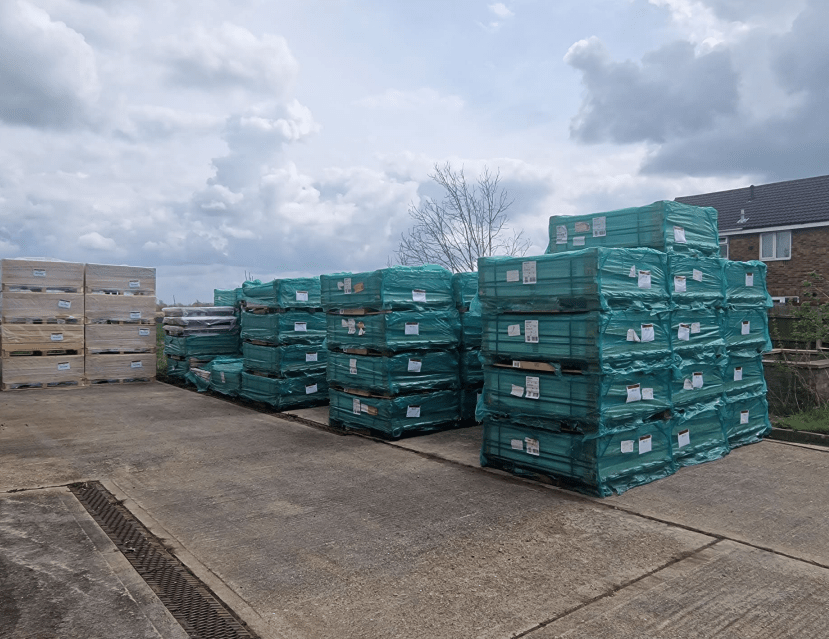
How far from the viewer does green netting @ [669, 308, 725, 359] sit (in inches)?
259

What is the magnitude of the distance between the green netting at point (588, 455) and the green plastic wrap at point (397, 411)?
1.79m

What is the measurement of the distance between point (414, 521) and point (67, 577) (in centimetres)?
245

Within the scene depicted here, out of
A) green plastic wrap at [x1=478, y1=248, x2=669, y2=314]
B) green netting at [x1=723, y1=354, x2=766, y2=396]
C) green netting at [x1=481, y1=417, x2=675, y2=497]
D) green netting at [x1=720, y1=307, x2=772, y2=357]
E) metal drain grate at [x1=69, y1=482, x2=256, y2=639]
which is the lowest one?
metal drain grate at [x1=69, y1=482, x2=256, y2=639]

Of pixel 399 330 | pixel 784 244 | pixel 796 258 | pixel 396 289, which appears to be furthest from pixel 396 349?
pixel 784 244

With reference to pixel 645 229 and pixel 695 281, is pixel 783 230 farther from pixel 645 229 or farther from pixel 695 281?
pixel 645 229

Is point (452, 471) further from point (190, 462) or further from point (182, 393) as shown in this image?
point (182, 393)

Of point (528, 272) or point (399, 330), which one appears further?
point (399, 330)

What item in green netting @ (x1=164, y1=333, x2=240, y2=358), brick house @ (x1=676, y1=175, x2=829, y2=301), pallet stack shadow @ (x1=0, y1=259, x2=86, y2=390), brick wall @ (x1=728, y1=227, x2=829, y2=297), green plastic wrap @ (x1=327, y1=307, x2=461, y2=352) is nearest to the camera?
green plastic wrap @ (x1=327, y1=307, x2=461, y2=352)

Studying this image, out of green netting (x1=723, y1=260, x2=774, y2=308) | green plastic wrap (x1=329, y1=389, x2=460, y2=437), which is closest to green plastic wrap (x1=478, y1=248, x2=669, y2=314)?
green netting (x1=723, y1=260, x2=774, y2=308)

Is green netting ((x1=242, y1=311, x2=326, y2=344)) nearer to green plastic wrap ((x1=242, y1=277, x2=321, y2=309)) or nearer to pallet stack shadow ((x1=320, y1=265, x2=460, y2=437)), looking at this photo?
green plastic wrap ((x1=242, y1=277, x2=321, y2=309))

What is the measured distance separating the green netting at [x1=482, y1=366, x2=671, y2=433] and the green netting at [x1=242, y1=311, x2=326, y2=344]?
4.92 metres

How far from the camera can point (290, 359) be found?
35.1ft

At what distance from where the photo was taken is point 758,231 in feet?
77.7

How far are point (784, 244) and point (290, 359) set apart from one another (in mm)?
20363
